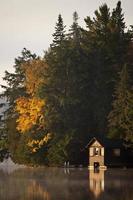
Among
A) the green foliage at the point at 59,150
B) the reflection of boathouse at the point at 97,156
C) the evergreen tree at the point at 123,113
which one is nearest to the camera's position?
the evergreen tree at the point at 123,113

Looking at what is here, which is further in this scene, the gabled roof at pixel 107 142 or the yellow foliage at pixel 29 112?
the yellow foliage at pixel 29 112

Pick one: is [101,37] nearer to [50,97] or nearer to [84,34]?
[84,34]

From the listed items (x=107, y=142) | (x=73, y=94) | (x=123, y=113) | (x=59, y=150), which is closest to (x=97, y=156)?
(x=107, y=142)

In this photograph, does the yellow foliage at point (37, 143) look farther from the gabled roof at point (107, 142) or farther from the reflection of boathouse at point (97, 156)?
the reflection of boathouse at point (97, 156)

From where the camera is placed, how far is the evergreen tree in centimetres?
7269

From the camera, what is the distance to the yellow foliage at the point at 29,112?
84.4 meters

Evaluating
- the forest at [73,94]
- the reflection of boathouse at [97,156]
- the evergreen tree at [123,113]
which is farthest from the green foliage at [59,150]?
the evergreen tree at [123,113]

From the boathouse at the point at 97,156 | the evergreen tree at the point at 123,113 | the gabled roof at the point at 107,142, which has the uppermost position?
the evergreen tree at the point at 123,113

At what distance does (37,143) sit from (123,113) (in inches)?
643

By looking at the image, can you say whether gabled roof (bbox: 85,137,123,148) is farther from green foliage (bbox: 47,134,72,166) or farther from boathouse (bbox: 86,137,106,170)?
green foliage (bbox: 47,134,72,166)

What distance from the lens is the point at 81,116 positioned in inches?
3339

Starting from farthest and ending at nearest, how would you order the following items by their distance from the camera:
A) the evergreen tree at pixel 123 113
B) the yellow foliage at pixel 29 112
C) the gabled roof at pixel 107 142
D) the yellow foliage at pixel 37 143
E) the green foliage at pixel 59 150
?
the yellow foliage at pixel 29 112
the yellow foliage at pixel 37 143
the green foliage at pixel 59 150
the gabled roof at pixel 107 142
the evergreen tree at pixel 123 113

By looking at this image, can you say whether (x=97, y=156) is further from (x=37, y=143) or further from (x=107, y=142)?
(x=37, y=143)

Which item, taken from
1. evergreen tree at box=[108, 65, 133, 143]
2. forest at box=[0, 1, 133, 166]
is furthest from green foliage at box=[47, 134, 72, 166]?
evergreen tree at box=[108, 65, 133, 143]
